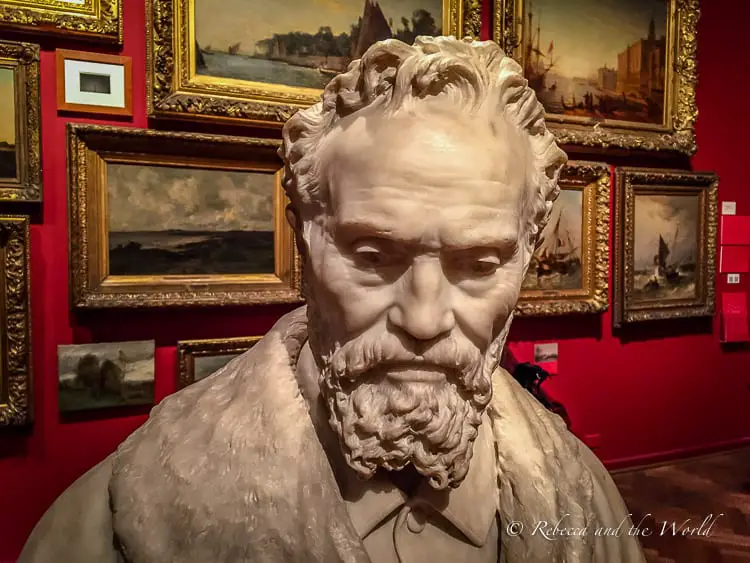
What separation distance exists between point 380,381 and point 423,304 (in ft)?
0.48

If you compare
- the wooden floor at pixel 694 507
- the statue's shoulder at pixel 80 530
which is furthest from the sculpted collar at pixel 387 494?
the wooden floor at pixel 694 507

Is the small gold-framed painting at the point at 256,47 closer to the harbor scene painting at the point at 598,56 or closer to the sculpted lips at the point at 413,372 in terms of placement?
the harbor scene painting at the point at 598,56

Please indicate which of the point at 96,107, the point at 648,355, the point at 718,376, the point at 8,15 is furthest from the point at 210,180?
the point at 718,376

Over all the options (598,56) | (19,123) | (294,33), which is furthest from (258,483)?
(598,56)

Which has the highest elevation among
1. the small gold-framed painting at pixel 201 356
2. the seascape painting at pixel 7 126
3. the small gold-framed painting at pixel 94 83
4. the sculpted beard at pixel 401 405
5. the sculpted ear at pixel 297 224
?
the small gold-framed painting at pixel 94 83

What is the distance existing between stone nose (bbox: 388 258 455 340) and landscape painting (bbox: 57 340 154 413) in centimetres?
162

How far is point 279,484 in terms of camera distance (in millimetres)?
1011

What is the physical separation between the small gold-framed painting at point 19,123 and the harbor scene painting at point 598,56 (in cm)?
201

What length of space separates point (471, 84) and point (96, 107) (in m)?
1.69

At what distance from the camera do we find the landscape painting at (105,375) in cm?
218

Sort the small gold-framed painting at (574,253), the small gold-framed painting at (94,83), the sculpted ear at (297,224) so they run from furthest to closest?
the small gold-framed painting at (574,253) < the small gold-framed painting at (94,83) < the sculpted ear at (297,224)

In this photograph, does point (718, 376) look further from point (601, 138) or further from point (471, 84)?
point (471, 84)

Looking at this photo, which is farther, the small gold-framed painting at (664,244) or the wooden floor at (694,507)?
the small gold-framed painting at (664,244)

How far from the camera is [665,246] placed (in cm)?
330
